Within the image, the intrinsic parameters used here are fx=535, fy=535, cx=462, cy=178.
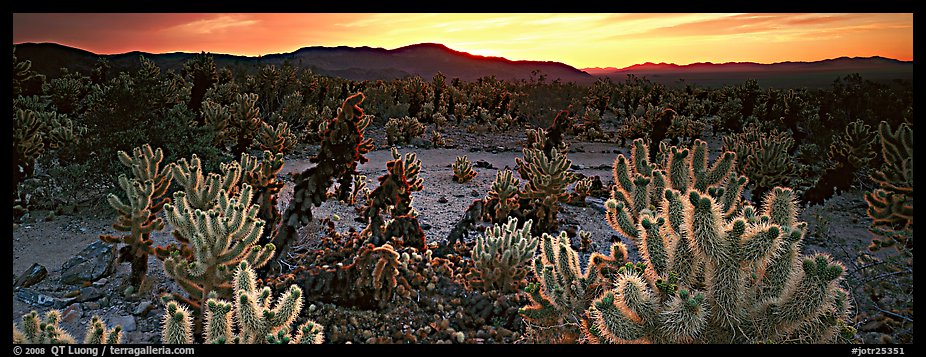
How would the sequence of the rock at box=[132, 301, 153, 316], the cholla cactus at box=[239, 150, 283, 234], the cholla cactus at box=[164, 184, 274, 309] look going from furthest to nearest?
A: the cholla cactus at box=[239, 150, 283, 234], the rock at box=[132, 301, 153, 316], the cholla cactus at box=[164, 184, 274, 309]

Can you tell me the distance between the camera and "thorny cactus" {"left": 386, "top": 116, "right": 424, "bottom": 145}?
50.6 ft

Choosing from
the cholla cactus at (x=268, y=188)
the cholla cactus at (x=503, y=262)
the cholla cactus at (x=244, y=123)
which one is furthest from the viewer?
the cholla cactus at (x=244, y=123)

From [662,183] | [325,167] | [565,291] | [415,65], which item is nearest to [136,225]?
[325,167]

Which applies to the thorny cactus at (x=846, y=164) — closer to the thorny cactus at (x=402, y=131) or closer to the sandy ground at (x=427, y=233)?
the sandy ground at (x=427, y=233)

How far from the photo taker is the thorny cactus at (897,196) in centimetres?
522

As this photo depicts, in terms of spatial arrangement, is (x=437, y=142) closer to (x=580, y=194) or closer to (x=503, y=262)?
(x=580, y=194)

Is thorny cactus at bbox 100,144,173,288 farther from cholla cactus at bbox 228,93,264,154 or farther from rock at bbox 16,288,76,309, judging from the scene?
cholla cactus at bbox 228,93,264,154

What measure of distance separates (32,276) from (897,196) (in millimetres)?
8387

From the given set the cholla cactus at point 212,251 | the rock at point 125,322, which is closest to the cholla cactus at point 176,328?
the cholla cactus at point 212,251

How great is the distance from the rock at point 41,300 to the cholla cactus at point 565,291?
13.1 feet

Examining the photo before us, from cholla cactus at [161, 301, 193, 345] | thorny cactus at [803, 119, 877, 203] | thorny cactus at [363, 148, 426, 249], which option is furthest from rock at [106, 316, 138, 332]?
thorny cactus at [803, 119, 877, 203]

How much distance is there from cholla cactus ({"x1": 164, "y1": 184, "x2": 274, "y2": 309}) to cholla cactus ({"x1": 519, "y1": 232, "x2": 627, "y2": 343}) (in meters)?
2.22

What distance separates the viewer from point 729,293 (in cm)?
275
